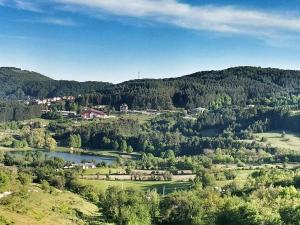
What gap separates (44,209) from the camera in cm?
6309

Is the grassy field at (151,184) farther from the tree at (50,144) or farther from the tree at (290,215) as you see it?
the tree at (50,144)

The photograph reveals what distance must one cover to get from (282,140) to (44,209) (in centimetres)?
12722

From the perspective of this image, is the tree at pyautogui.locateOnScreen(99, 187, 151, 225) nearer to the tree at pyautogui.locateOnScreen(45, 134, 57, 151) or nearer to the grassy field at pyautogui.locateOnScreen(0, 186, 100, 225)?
the grassy field at pyautogui.locateOnScreen(0, 186, 100, 225)

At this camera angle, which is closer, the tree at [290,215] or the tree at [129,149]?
the tree at [290,215]

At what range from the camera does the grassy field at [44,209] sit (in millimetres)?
54875

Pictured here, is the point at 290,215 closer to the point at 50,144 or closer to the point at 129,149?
the point at 129,149

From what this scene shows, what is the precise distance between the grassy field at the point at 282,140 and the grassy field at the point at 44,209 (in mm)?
100119

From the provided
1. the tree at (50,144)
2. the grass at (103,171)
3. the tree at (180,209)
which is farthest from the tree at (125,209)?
the tree at (50,144)

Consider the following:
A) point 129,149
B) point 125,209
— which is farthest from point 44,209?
point 129,149

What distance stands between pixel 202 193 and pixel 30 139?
116 m

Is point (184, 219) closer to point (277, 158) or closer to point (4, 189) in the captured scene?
point (4, 189)

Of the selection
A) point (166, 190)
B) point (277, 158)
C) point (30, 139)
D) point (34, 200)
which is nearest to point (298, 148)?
point (277, 158)

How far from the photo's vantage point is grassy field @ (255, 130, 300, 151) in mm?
167875

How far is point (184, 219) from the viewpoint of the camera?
76562 mm
